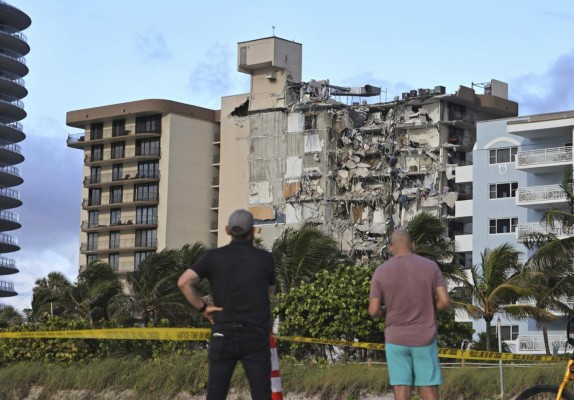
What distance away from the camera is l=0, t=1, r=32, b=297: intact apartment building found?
107938mm

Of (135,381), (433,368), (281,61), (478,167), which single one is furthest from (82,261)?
(433,368)

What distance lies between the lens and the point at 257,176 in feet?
336

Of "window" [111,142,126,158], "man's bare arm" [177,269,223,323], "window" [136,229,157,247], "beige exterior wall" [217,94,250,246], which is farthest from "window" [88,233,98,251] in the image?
"man's bare arm" [177,269,223,323]

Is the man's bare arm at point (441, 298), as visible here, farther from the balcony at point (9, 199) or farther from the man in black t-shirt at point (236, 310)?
the balcony at point (9, 199)

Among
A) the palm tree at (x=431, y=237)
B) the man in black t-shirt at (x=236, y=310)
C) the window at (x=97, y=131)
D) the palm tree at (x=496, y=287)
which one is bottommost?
the man in black t-shirt at (x=236, y=310)

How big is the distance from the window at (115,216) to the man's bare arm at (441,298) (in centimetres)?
10106

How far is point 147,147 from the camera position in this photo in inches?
4304

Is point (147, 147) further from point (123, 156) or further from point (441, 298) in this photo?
point (441, 298)

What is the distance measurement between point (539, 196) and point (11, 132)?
54.4m

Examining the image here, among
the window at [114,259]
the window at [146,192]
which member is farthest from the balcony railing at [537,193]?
the window at [114,259]

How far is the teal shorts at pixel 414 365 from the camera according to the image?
420 inches

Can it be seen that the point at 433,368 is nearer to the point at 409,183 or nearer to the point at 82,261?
the point at 409,183

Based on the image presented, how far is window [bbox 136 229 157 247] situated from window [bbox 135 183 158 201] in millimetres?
2892

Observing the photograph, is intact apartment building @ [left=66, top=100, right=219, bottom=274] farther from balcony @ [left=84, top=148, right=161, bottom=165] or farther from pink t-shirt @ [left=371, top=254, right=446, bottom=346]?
pink t-shirt @ [left=371, top=254, right=446, bottom=346]
